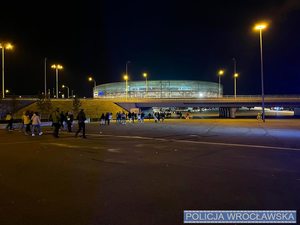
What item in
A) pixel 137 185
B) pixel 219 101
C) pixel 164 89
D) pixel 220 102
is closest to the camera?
pixel 137 185

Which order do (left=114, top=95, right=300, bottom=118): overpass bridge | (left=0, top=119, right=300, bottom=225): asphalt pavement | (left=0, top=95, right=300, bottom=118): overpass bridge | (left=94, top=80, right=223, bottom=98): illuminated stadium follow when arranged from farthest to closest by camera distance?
1. (left=94, top=80, right=223, bottom=98): illuminated stadium
2. (left=114, top=95, right=300, bottom=118): overpass bridge
3. (left=0, top=95, right=300, bottom=118): overpass bridge
4. (left=0, top=119, right=300, bottom=225): asphalt pavement

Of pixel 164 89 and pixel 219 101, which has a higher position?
pixel 164 89

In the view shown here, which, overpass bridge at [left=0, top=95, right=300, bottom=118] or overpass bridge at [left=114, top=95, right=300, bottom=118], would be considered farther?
overpass bridge at [left=114, top=95, right=300, bottom=118]

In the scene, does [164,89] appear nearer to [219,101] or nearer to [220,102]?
[220,102]

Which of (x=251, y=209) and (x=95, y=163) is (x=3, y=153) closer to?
(x=95, y=163)

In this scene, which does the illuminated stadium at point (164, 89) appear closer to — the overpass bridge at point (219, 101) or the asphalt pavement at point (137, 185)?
the overpass bridge at point (219, 101)

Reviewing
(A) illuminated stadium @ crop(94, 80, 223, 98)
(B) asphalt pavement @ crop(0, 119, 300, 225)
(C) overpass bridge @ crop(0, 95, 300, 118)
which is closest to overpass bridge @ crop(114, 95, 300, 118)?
(C) overpass bridge @ crop(0, 95, 300, 118)

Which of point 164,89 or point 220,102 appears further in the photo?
point 164,89

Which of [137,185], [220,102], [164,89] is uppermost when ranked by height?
[164,89]

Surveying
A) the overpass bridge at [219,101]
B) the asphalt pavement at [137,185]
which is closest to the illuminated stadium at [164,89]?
the overpass bridge at [219,101]

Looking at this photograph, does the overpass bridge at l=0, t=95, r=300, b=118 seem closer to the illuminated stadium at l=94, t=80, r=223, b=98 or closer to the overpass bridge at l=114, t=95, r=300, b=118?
the overpass bridge at l=114, t=95, r=300, b=118

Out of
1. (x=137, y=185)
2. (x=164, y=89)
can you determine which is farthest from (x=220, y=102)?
(x=164, y=89)

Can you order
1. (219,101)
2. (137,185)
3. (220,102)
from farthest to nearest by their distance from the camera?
(220,102)
(219,101)
(137,185)

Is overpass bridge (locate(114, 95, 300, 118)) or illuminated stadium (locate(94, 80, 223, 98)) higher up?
illuminated stadium (locate(94, 80, 223, 98))
